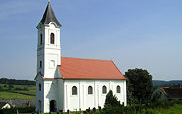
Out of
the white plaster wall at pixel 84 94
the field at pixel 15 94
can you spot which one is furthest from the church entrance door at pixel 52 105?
the field at pixel 15 94

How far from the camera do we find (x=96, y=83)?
127 feet

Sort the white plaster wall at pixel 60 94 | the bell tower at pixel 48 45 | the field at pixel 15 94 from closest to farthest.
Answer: the white plaster wall at pixel 60 94 → the bell tower at pixel 48 45 → the field at pixel 15 94

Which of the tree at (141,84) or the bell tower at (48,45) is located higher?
the bell tower at (48,45)

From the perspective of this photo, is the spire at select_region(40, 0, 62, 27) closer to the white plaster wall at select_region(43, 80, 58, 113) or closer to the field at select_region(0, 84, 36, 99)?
the white plaster wall at select_region(43, 80, 58, 113)

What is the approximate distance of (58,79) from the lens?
117 ft

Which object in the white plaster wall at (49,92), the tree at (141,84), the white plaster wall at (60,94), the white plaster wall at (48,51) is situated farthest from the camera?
the tree at (141,84)

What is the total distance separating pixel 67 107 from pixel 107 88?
9.69 metres

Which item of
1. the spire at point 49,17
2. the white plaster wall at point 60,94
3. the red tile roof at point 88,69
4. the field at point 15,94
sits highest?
the spire at point 49,17

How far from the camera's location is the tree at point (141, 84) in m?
51.8

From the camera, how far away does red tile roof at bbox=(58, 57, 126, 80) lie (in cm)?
3647

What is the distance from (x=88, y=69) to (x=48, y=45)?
9213 mm

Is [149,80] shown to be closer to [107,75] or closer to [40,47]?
[107,75]

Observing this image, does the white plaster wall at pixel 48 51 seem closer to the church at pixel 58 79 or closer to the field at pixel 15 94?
the church at pixel 58 79

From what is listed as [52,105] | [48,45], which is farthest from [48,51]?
[52,105]
